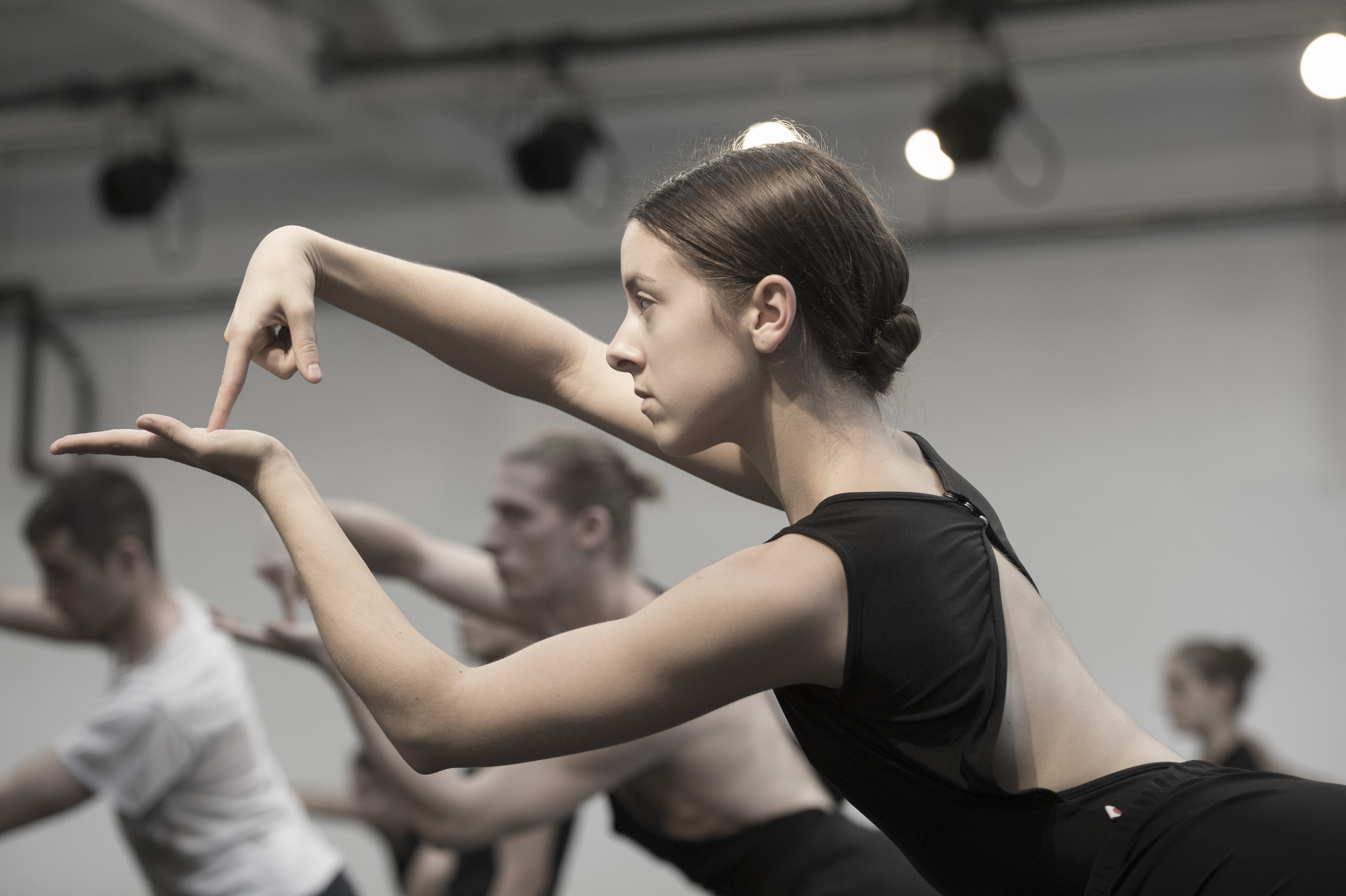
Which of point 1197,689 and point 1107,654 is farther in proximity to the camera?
point 1107,654

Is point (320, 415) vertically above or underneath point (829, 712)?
above

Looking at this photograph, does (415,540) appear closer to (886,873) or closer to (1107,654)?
(886,873)

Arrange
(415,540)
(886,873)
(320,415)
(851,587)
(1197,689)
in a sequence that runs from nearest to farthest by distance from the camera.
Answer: (851,587) → (886,873) → (415,540) → (1197,689) → (320,415)

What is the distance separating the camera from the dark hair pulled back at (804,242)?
1087 millimetres

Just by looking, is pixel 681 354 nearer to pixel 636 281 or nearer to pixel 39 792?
pixel 636 281

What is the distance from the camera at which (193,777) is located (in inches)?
104

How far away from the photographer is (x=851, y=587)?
98cm

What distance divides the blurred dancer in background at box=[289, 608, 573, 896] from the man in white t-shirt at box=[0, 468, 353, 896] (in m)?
0.26

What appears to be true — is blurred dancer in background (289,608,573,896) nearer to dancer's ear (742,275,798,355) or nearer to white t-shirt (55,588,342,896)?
white t-shirt (55,588,342,896)

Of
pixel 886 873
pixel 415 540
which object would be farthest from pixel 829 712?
pixel 415 540

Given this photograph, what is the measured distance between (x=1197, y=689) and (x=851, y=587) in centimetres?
352

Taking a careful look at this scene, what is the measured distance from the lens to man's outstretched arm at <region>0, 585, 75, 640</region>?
9.39 ft

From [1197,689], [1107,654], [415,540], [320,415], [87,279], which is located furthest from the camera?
[87,279]

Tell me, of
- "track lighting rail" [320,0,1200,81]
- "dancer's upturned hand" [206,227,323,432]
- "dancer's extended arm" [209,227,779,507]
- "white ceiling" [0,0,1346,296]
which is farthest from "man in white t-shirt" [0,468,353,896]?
"track lighting rail" [320,0,1200,81]
